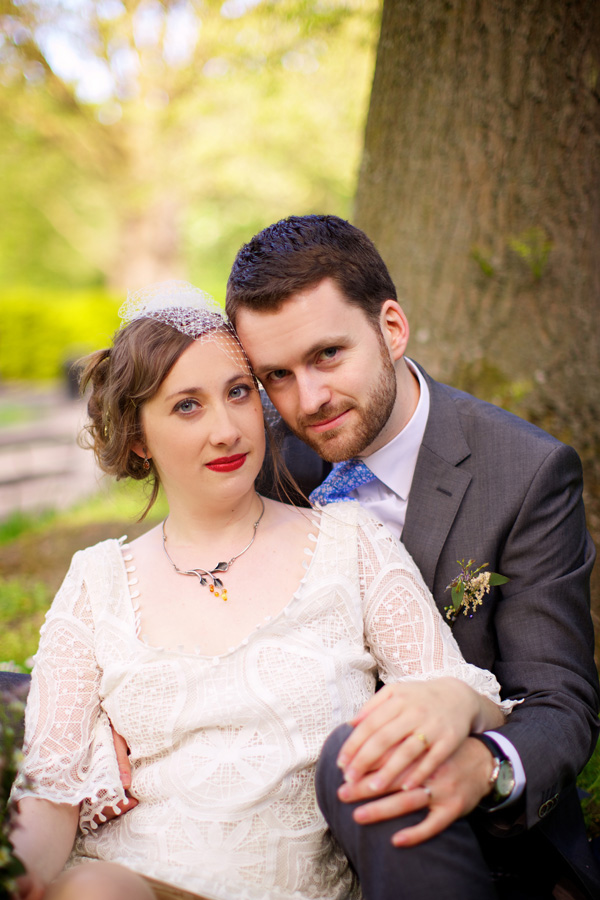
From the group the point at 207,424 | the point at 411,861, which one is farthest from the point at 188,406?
the point at 411,861

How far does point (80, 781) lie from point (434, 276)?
10.0ft

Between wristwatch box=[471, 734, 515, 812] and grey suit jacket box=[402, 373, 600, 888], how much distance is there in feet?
0.64

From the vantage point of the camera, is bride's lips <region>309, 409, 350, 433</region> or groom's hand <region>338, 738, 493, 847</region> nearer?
groom's hand <region>338, 738, 493, 847</region>

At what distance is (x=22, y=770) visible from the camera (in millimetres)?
1929

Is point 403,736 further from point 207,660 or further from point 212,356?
point 212,356

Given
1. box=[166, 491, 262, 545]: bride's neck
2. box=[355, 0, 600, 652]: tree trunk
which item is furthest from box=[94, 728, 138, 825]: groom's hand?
box=[355, 0, 600, 652]: tree trunk

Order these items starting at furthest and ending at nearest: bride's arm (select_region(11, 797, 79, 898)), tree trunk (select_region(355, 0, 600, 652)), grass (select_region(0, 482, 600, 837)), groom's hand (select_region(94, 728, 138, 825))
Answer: tree trunk (select_region(355, 0, 600, 652)) < grass (select_region(0, 482, 600, 837)) < groom's hand (select_region(94, 728, 138, 825)) < bride's arm (select_region(11, 797, 79, 898))

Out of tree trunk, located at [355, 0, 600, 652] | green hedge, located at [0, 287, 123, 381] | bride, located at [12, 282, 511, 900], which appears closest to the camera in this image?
bride, located at [12, 282, 511, 900]

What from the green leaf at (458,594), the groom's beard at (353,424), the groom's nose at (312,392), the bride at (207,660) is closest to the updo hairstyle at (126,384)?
the bride at (207,660)

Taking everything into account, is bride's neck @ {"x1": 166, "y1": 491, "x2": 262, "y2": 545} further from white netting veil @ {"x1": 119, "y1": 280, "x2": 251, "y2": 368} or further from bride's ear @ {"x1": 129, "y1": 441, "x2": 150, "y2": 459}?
white netting veil @ {"x1": 119, "y1": 280, "x2": 251, "y2": 368}

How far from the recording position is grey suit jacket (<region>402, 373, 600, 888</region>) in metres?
2.15

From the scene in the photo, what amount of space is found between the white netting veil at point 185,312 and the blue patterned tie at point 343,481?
1.92 feet

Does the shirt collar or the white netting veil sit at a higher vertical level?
the white netting veil

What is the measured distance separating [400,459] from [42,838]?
5.35ft
